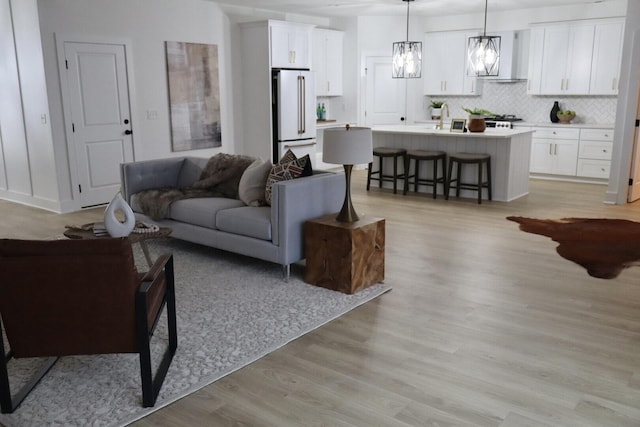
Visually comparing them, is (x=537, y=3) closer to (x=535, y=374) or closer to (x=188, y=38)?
(x=188, y=38)

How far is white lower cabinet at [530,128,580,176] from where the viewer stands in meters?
8.85

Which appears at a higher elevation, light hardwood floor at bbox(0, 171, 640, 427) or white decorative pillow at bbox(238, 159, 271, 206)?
white decorative pillow at bbox(238, 159, 271, 206)

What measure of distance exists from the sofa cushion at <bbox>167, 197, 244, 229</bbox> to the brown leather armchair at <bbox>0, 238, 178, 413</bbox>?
2.14m

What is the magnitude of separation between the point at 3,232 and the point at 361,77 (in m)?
6.44

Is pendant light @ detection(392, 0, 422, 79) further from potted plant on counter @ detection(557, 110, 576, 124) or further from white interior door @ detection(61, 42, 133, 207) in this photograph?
white interior door @ detection(61, 42, 133, 207)

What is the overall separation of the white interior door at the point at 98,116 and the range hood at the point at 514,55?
6.22m

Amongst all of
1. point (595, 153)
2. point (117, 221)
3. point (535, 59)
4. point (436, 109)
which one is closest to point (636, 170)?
point (595, 153)

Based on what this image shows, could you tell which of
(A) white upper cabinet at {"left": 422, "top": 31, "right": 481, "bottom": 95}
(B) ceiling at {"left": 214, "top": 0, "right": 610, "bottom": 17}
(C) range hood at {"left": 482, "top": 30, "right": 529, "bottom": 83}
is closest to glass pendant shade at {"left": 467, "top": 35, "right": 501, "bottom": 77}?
(B) ceiling at {"left": 214, "top": 0, "right": 610, "bottom": 17}

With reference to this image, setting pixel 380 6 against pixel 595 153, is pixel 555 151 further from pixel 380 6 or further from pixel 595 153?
pixel 380 6

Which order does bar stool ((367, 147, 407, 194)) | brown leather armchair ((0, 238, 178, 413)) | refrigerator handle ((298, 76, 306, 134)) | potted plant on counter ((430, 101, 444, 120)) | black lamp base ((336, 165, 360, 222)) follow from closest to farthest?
brown leather armchair ((0, 238, 178, 413)), black lamp base ((336, 165, 360, 222)), bar stool ((367, 147, 407, 194)), refrigerator handle ((298, 76, 306, 134)), potted plant on counter ((430, 101, 444, 120))

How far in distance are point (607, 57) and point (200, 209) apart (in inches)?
279

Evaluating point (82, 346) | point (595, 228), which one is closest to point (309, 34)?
point (595, 228)

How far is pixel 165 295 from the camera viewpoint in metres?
3.11

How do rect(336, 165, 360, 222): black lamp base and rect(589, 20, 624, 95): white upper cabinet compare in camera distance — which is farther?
rect(589, 20, 624, 95): white upper cabinet
